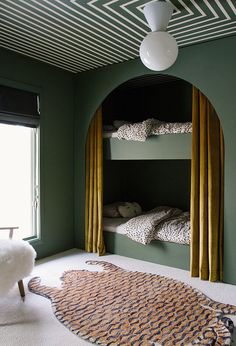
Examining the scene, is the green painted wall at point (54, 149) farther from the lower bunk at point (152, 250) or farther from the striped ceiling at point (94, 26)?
the lower bunk at point (152, 250)

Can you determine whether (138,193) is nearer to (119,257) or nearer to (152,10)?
(119,257)

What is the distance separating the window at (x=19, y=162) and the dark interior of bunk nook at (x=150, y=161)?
954 mm

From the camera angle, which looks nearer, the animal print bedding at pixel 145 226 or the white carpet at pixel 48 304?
the white carpet at pixel 48 304

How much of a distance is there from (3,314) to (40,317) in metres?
0.30

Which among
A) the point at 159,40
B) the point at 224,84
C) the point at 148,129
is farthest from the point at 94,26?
the point at 224,84

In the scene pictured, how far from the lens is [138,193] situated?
5.00 meters

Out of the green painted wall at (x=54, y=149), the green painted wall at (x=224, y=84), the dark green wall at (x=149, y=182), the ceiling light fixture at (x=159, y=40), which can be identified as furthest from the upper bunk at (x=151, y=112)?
the ceiling light fixture at (x=159, y=40)

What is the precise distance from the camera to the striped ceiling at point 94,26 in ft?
7.91

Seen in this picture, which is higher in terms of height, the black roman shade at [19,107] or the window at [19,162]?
the black roman shade at [19,107]

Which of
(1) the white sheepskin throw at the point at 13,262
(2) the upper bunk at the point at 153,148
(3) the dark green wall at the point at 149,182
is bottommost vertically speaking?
(1) the white sheepskin throw at the point at 13,262

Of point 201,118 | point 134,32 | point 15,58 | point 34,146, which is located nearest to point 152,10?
point 134,32

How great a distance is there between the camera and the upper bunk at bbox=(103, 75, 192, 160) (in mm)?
3480

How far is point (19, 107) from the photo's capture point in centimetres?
351

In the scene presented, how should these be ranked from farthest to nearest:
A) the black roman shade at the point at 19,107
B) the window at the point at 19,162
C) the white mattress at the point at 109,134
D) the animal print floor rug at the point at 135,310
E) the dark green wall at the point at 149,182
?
the dark green wall at the point at 149,182 → the white mattress at the point at 109,134 → the window at the point at 19,162 → the black roman shade at the point at 19,107 → the animal print floor rug at the point at 135,310
